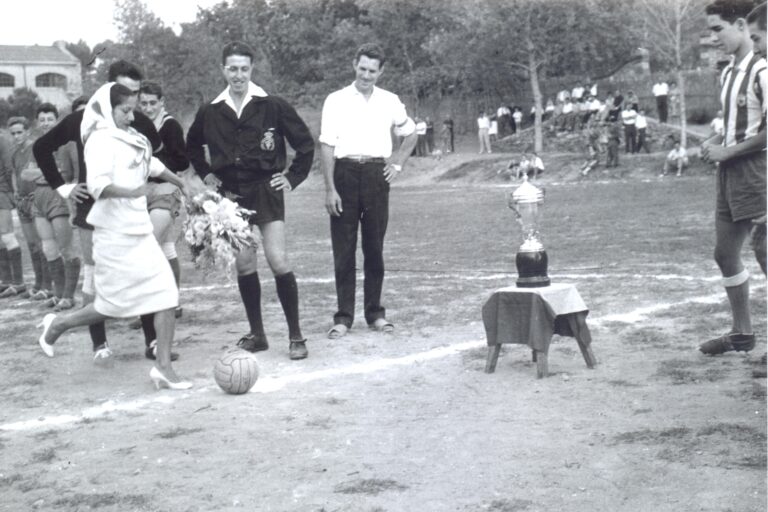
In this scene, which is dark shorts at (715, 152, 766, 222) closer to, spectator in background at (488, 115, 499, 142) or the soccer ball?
the soccer ball

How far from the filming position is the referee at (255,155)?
8.09 m

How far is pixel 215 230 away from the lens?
300 inches

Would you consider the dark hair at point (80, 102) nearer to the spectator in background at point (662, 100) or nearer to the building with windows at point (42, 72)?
the spectator in background at point (662, 100)

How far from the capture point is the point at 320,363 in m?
7.81

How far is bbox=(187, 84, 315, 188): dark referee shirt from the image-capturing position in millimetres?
8102

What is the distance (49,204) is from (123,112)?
448 cm

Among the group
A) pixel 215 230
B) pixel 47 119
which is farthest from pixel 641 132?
pixel 215 230

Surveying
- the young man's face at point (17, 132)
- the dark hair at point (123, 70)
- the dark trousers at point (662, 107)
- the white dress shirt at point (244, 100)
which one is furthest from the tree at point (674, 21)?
the dark hair at point (123, 70)

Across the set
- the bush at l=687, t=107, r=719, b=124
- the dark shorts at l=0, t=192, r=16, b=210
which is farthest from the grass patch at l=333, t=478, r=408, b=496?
the bush at l=687, t=107, r=719, b=124

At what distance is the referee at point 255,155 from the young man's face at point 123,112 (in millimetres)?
1123

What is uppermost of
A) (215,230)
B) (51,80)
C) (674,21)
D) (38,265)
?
(51,80)

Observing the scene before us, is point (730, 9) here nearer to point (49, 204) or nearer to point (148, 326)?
point (148, 326)

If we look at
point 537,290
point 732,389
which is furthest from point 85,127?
point 732,389

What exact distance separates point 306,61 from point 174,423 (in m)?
61.0
